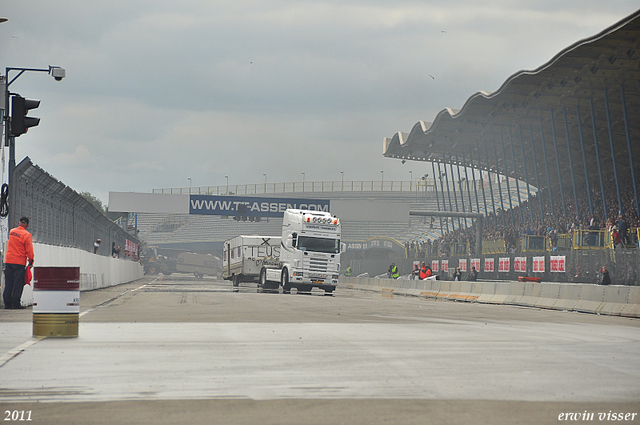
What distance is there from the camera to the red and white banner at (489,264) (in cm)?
3750

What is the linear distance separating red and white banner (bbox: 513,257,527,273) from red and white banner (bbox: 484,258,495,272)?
2.47 meters

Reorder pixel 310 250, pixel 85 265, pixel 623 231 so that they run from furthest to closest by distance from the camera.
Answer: pixel 310 250
pixel 623 231
pixel 85 265

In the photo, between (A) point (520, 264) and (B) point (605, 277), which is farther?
(A) point (520, 264)

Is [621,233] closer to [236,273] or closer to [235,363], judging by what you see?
[236,273]

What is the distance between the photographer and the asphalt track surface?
5793 mm

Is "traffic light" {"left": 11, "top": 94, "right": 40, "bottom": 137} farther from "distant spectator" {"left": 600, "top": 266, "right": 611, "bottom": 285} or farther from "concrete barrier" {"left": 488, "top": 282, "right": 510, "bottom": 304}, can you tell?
"distant spectator" {"left": 600, "top": 266, "right": 611, "bottom": 285}

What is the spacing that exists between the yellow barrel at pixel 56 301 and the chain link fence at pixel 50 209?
305 inches

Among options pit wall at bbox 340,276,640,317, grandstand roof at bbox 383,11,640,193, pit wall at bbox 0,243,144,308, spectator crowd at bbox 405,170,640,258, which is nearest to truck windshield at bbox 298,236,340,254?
pit wall at bbox 340,276,640,317

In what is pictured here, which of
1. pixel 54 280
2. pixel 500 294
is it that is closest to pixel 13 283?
pixel 54 280

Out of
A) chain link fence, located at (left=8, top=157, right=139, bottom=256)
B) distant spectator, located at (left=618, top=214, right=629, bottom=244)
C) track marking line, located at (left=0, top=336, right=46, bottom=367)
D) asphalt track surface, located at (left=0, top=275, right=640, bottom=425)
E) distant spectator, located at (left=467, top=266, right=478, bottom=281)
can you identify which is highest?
chain link fence, located at (left=8, top=157, right=139, bottom=256)

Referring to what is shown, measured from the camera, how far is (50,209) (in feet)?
72.6

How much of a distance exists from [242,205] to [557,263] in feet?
106
